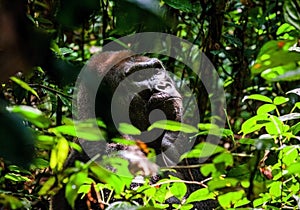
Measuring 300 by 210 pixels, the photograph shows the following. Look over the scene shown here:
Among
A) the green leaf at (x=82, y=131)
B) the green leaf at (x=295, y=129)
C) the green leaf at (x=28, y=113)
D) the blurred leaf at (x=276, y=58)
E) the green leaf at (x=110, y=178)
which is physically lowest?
the green leaf at (x=295, y=129)

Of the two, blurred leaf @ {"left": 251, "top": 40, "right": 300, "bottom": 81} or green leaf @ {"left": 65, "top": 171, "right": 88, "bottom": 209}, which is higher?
blurred leaf @ {"left": 251, "top": 40, "right": 300, "bottom": 81}

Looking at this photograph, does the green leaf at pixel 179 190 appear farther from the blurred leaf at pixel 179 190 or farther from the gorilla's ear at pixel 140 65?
the gorilla's ear at pixel 140 65

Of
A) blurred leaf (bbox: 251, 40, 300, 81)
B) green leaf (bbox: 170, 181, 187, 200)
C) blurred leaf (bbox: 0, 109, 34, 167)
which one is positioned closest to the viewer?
blurred leaf (bbox: 0, 109, 34, 167)

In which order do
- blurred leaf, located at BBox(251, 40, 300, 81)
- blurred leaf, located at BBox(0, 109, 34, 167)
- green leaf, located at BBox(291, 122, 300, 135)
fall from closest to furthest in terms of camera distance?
blurred leaf, located at BBox(0, 109, 34, 167) → blurred leaf, located at BBox(251, 40, 300, 81) → green leaf, located at BBox(291, 122, 300, 135)

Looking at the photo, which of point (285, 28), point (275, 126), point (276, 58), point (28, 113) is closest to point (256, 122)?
point (275, 126)

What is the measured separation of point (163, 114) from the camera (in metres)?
1.29

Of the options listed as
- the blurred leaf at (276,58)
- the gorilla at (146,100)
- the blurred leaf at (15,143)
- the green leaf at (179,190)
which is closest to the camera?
the blurred leaf at (15,143)

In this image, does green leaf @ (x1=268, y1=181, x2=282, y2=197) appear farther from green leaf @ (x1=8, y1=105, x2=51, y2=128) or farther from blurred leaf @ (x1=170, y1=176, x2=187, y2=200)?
green leaf @ (x1=8, y1=105, x2=51, y2=128)

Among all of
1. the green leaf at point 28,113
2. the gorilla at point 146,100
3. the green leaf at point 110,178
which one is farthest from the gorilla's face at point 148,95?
the green leaf at point 28,113

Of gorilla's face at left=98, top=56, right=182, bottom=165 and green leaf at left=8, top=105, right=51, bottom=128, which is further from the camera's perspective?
gorilla's face at left=98, top=56, right=182, bottom=165

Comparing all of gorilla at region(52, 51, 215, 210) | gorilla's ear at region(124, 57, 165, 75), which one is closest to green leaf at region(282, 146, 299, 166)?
gorilla at region(52, 51, 215, 210)

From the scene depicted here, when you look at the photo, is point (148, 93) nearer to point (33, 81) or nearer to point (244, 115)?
point (33, 81)

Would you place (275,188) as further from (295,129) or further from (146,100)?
(146,100)

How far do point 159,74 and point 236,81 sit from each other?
849mm
